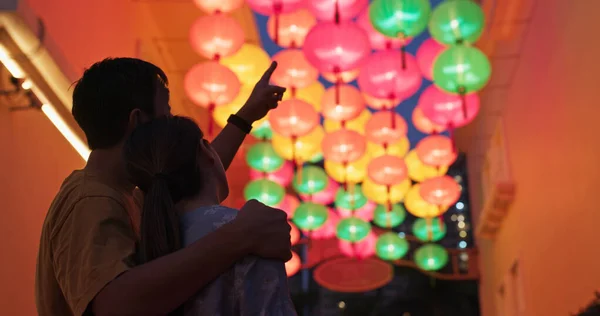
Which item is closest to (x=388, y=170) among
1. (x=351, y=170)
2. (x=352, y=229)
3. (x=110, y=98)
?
(x=351, y=170)

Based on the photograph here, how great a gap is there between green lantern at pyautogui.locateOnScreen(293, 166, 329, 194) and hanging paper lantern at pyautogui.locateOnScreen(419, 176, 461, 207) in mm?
1122

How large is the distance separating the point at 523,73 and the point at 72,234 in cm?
619

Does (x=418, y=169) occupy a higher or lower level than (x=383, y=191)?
higher

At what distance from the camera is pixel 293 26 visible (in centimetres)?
582

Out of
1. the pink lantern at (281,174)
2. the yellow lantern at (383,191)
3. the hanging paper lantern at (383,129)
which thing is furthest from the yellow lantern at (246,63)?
the yellow lantern at (383,191)

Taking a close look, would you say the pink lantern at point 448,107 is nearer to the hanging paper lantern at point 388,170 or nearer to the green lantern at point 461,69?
the green lantern at point 461,69

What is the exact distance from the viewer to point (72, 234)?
1410 mm

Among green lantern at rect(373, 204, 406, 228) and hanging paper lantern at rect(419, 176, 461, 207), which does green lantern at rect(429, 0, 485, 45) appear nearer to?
hanging paper lantern at rect(419, 176, 461, 207)

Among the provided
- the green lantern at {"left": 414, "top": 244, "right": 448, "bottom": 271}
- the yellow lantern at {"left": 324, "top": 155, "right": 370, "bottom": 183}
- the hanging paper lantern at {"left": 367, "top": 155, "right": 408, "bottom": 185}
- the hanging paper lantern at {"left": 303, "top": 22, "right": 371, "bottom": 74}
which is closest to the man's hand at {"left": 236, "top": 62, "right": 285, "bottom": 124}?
the hanging paper lantern at {"left": 303, "top": 22, "right": 371, "bottom": 74}

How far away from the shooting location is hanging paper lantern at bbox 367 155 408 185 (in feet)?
20.8

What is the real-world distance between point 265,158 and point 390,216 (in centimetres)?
209

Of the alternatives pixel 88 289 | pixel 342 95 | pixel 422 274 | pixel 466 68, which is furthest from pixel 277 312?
pixel 422 274

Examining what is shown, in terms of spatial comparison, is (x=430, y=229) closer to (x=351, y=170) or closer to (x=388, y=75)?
(x=351, y=170)

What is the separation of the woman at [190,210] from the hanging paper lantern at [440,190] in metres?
5.17
